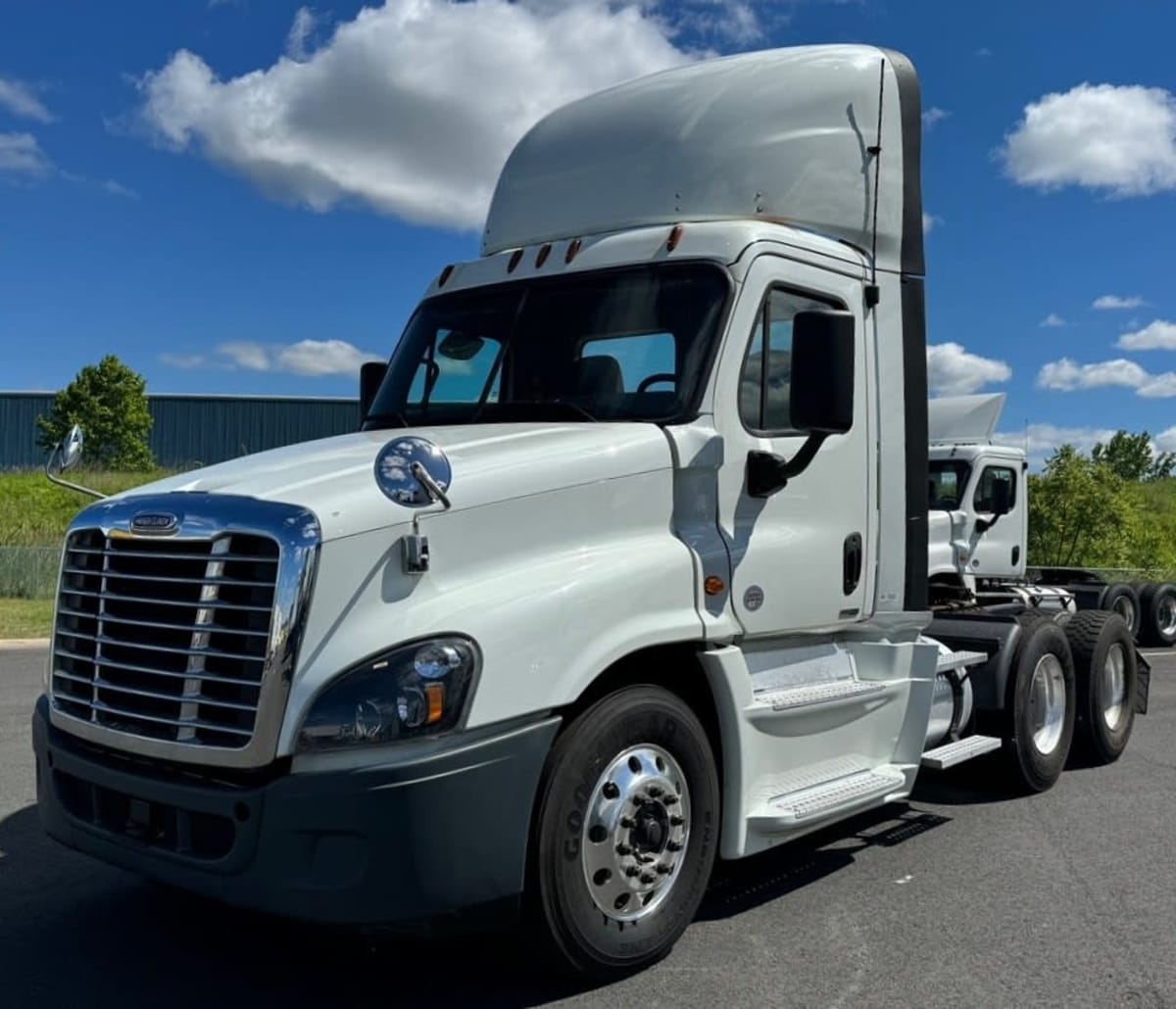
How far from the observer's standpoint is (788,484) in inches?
189

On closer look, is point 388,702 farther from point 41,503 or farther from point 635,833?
point 41,503

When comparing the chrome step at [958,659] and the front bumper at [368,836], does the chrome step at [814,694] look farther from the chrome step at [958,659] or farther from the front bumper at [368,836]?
the front bumper at [368,836]

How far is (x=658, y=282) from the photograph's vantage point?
479 cm

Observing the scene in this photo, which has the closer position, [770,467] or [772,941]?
[772,941]

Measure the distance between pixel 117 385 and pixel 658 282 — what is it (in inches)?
1657

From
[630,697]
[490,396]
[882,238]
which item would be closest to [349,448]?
[490,396]

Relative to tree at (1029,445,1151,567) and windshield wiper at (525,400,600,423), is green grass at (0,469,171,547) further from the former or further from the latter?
windshield wiper at (525,400,600,423)

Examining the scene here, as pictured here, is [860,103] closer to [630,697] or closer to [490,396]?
[490,396]

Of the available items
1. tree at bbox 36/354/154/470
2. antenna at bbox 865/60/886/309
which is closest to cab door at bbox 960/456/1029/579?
antenna at bbox 865/60/886/309

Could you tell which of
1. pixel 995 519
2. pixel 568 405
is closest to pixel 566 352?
pixel 568 405

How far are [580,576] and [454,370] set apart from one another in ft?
5.53

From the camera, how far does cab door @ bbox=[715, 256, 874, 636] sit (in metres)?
4.58

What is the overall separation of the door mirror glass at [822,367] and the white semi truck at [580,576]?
0.01 metres

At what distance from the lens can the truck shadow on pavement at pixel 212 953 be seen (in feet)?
12.6
